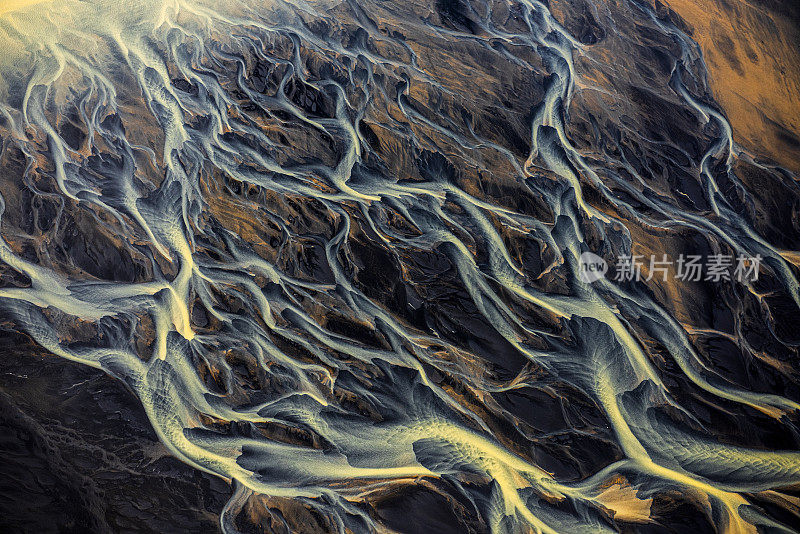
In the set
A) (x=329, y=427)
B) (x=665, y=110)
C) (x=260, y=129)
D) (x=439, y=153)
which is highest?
(x=665, y=110)

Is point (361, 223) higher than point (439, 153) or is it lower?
lower

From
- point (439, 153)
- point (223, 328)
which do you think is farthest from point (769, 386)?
point (223, 328)

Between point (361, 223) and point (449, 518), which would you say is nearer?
point (449, 518)

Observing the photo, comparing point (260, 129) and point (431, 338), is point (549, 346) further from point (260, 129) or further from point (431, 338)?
point (260, 129)

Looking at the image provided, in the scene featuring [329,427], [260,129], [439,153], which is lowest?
[329,427]

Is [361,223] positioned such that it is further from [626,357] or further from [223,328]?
[626,357]

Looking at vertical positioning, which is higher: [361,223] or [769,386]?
[769,386]

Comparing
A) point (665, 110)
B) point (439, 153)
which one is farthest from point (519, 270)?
point (665, 110)

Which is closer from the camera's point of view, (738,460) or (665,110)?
(738,460)

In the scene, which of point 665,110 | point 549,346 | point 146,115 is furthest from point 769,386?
point 146,115
